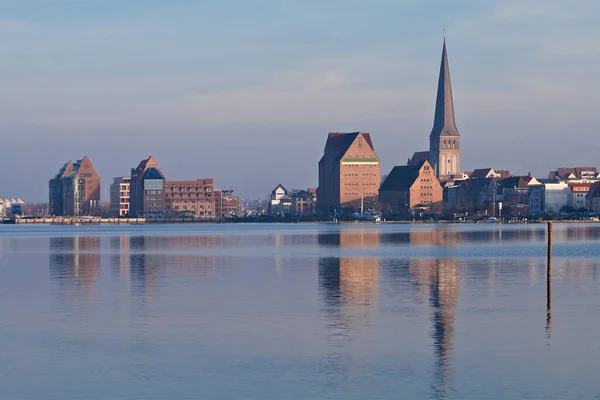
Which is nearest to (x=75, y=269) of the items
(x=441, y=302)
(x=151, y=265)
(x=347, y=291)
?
(x=151, y=265)

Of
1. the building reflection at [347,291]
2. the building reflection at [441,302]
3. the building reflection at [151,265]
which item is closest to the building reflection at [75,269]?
the building reflection at [151,265]

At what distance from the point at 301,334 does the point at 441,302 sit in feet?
31.0

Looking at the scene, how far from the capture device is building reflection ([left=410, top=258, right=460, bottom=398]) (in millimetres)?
22844

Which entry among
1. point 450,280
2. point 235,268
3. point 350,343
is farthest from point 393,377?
→ point 235,268

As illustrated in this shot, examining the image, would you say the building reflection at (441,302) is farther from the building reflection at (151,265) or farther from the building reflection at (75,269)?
the building reflection at (75,269)

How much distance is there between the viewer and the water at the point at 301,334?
21.8m

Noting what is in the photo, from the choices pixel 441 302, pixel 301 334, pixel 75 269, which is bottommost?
pixel 301 334

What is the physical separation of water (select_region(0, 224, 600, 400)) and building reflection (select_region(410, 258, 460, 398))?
70 mm

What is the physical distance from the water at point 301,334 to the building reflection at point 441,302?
7 cm

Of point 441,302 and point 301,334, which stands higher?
point 441,302

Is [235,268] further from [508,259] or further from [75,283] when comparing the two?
[508,259]

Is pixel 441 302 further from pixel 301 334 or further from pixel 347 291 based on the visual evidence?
pixel 301 334

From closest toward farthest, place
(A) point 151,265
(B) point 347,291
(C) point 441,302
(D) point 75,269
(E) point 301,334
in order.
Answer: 1. (E) point 301,334
2. (C) point 441,302
3. (B) point 347,291
4. (D) point 75,269
5. (A) point 151,265

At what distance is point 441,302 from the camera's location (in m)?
36.5
